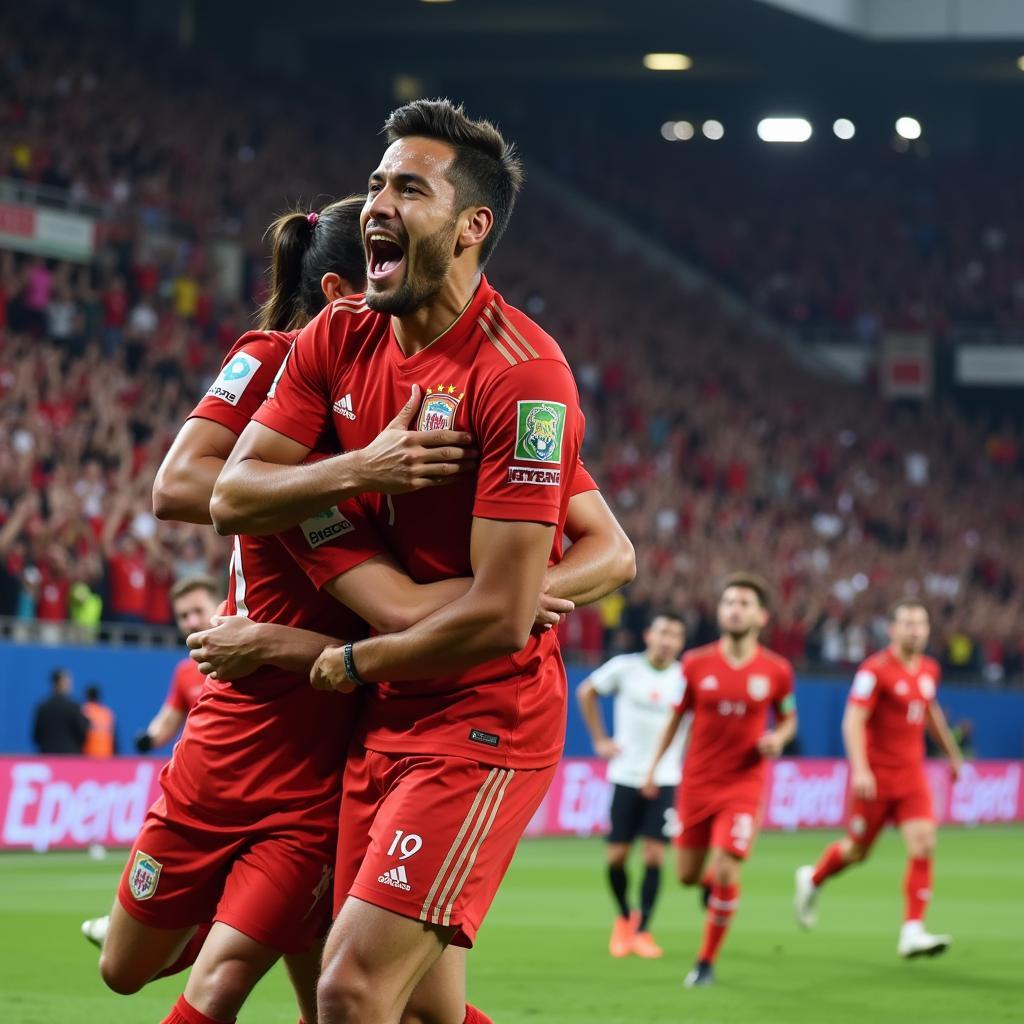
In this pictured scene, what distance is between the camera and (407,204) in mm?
4887

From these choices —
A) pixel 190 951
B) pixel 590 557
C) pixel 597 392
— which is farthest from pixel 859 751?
pixel 597 392

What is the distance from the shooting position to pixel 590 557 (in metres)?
5.54

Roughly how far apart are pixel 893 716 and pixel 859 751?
702mm

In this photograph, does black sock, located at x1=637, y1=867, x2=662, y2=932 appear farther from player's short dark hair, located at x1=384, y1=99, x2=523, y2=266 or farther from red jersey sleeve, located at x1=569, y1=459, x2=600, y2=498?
player's short dark hair, located at x1=384, y1=99, x2=523, y2=266

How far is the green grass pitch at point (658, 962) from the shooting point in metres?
10.5

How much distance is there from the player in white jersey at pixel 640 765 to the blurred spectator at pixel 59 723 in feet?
20.1

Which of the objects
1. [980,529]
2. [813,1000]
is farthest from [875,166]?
[813,1000]

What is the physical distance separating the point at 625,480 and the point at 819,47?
12.1 meters

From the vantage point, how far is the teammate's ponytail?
5.86 meters

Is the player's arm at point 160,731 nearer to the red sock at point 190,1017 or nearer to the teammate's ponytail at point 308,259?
the teammate's ponytail at point 308,259

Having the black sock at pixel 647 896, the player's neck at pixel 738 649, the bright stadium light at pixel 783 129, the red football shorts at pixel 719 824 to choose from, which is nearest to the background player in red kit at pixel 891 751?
the player's neck at pixel 738 649

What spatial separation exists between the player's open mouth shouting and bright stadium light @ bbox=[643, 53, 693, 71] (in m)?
37.9

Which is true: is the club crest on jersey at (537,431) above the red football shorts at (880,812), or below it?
above

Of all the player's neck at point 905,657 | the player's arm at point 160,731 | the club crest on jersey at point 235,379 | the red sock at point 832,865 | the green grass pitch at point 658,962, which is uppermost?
the club crest on jersey at point 235,379
